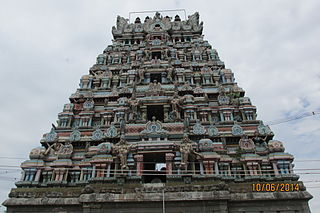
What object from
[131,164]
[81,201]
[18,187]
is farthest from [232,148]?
[18,187]

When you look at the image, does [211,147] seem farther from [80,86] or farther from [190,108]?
[80,86]

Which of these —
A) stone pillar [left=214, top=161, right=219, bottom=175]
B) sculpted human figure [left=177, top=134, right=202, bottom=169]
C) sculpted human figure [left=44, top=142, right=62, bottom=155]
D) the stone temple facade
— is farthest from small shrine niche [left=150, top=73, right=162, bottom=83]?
stone pillar [left=214, top=161, right=219, bottom=175]

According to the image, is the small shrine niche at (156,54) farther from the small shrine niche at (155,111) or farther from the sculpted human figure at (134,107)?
the sculpted human figure at (134,107)

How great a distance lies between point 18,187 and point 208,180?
1395 centimetres

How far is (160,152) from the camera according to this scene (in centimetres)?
1728

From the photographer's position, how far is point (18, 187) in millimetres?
17656

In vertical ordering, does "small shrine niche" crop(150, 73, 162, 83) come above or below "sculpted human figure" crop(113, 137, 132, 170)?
above

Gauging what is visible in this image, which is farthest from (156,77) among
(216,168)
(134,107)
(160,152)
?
(216,168)
